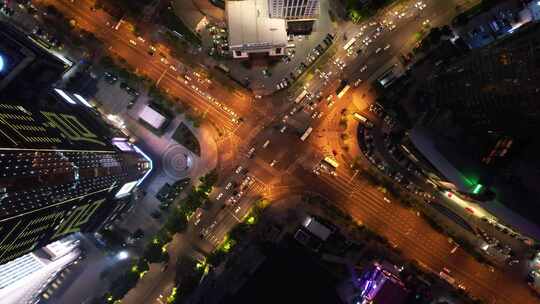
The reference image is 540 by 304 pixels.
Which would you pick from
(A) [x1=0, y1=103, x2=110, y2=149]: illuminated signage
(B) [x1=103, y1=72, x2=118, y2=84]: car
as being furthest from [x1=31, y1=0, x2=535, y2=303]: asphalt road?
(A) [x1=0, y1=103, x2=110, y2=149]: illuminated signage

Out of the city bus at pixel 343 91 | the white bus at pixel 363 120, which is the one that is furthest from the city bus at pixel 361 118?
the city bus at pixel 343 91

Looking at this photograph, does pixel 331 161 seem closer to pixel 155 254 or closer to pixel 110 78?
pixel 155 254

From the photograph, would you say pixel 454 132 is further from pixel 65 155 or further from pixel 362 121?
pixel 65 155

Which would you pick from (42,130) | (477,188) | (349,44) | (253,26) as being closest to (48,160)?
(42,130)

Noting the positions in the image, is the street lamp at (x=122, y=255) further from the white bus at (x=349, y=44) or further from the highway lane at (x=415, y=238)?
the white bus at (x=349, y=44)

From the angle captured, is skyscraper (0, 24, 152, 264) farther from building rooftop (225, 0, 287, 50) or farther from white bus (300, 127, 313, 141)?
white bus (300, 127, 313, 141)

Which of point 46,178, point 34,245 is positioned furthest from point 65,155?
point 34,245
